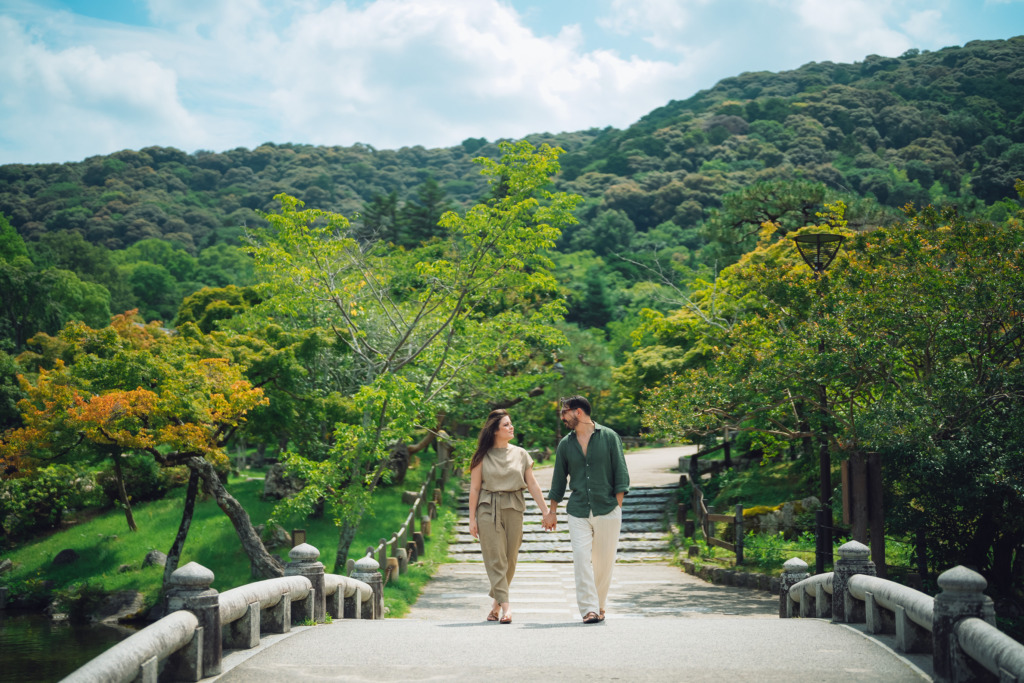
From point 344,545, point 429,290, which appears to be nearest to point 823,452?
point 429,290

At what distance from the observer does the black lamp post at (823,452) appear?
10.4 m

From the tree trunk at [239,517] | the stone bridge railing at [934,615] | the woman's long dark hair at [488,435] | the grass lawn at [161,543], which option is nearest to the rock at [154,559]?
the grass lawn at [161,543]

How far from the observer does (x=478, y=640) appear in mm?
5938

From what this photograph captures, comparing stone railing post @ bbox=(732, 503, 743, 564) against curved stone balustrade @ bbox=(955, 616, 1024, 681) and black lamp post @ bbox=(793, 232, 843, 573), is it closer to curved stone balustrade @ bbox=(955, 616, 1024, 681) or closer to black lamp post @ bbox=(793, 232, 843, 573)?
black lamp post @ bbox=(793, 232, 843, 573)

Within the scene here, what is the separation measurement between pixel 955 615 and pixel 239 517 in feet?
50.1

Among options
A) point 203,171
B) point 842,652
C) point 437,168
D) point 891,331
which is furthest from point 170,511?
point 437,168

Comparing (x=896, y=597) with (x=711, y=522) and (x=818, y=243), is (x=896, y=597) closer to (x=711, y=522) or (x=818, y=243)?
(x=818, y=243)

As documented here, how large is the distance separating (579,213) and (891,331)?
61.3m

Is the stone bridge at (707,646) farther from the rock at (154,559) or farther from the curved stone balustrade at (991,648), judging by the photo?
the rock at (154,559)

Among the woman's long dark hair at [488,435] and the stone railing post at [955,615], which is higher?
the woman's long dark hair at [488,435]

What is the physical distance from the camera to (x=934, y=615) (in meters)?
4.64

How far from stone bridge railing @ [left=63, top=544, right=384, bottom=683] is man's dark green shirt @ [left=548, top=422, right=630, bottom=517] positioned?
2.36 metres

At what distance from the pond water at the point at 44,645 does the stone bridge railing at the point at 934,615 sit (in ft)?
42.0

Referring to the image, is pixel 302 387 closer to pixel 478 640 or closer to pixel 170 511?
pixel 170 511
